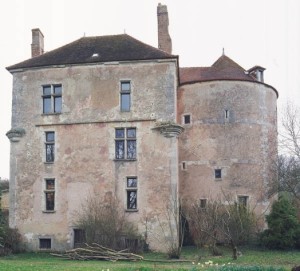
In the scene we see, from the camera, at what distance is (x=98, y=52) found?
29406mm

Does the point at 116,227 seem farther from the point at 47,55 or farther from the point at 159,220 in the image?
the point at 47,55

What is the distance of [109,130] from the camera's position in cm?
2781

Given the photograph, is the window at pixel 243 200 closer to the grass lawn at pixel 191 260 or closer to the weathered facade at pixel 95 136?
the weathered facade at pixel 95 136

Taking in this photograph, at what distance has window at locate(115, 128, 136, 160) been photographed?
2756cm

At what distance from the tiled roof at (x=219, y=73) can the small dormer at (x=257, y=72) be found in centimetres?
73

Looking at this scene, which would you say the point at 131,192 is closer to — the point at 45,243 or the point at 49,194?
the point at 49,194

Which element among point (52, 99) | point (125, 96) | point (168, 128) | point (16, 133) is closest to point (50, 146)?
point (16, 133)

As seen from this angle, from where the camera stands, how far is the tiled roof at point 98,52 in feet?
92.9

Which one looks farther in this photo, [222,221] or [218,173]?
[218,173]

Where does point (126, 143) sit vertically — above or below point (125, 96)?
below

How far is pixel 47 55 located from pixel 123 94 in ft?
19.7

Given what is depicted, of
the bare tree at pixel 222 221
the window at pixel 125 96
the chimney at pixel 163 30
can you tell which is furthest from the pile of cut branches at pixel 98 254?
the chimney at pixel 163 30

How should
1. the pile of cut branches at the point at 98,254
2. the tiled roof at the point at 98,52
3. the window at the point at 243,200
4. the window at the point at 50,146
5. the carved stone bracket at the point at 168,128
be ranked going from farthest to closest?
the window at the point at 243,200 → the window at the point at 50,146 → the tiled roof at the point at 98,52 → the carved stone bracket at the point at 168,128 → the pile of cut branches at the point at 98,254

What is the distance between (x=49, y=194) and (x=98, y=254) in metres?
5.87
